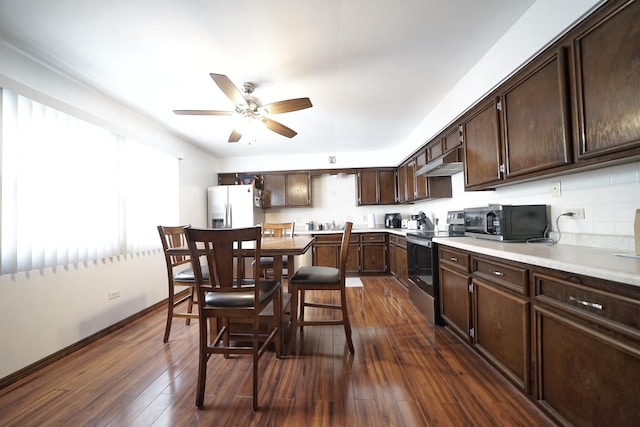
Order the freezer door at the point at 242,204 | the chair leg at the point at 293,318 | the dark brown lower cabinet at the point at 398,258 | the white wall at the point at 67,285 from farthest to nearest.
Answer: the freezer door at the point at 242,204, the dark brown lower cabinet at the point at 398,258, the chair leg at the point at 293,318, the white wall at the point at 67,285

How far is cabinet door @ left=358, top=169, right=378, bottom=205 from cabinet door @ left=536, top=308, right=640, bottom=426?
3686 millimetres

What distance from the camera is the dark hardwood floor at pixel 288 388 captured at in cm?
129

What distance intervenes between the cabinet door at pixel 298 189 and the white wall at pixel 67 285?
238 centimetres

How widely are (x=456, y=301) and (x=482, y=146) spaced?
1.39 metres

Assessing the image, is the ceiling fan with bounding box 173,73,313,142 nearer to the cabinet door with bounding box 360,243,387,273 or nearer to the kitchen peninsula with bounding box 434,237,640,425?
the kitchen peninsula with bounding box 434,237,640,425

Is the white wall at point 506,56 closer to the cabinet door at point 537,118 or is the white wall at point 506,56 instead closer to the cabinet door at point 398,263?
the cabinet door at point 537,118

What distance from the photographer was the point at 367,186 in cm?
482

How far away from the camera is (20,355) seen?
170 centimetres

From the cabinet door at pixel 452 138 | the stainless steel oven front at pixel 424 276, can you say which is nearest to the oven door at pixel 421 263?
the stainless steel oven front at pixel 424 276

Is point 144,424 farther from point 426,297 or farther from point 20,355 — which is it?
point 426,297

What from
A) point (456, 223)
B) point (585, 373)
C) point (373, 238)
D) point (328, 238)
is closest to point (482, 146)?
point (456, 223)

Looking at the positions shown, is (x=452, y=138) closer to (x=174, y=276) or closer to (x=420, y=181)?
(x=420, y=181)

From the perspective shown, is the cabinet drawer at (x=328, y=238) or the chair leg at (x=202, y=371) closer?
the chair leg at (x=202, y=371)

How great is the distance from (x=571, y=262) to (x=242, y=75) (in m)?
2.67
